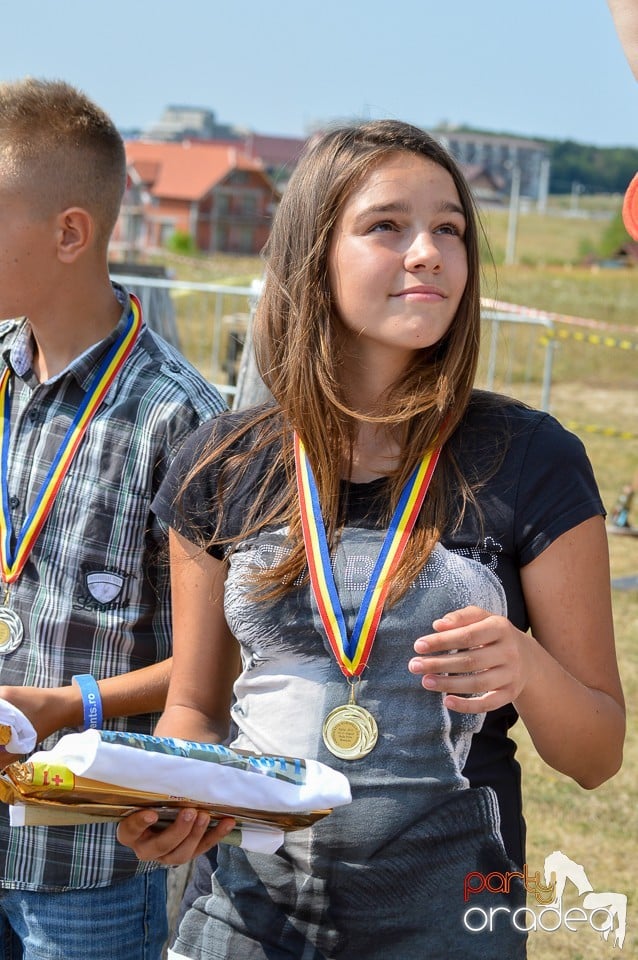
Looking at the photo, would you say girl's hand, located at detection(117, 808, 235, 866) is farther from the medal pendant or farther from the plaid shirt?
the medal pendant

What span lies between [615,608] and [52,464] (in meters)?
6.36

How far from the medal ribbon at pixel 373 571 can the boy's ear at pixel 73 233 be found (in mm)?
904

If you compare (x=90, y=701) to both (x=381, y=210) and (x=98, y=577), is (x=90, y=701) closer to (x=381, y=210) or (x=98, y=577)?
(x=98, y=577)

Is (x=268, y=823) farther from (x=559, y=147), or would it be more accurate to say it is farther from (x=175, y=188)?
(x=559, y=147)

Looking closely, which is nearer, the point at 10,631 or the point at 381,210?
Answer: the point at 381,210

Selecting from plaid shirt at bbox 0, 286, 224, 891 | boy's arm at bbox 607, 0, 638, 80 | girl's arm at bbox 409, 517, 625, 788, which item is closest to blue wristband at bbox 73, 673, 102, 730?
plaid shirt at bbox 0, 286, 224, 891

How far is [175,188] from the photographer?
79500 millimetres

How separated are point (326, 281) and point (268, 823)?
93 centimetres

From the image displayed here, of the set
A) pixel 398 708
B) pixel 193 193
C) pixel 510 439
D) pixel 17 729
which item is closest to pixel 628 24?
pixel 510 439

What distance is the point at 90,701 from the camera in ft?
7.33

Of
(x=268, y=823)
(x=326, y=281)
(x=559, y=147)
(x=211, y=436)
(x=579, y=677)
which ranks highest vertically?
(x=326, y=281)

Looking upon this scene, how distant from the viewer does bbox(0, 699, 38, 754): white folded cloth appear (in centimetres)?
193

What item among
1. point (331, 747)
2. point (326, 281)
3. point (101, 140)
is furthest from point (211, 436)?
point (101, 140)

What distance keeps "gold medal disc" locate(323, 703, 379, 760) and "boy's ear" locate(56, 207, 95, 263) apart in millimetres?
1266
